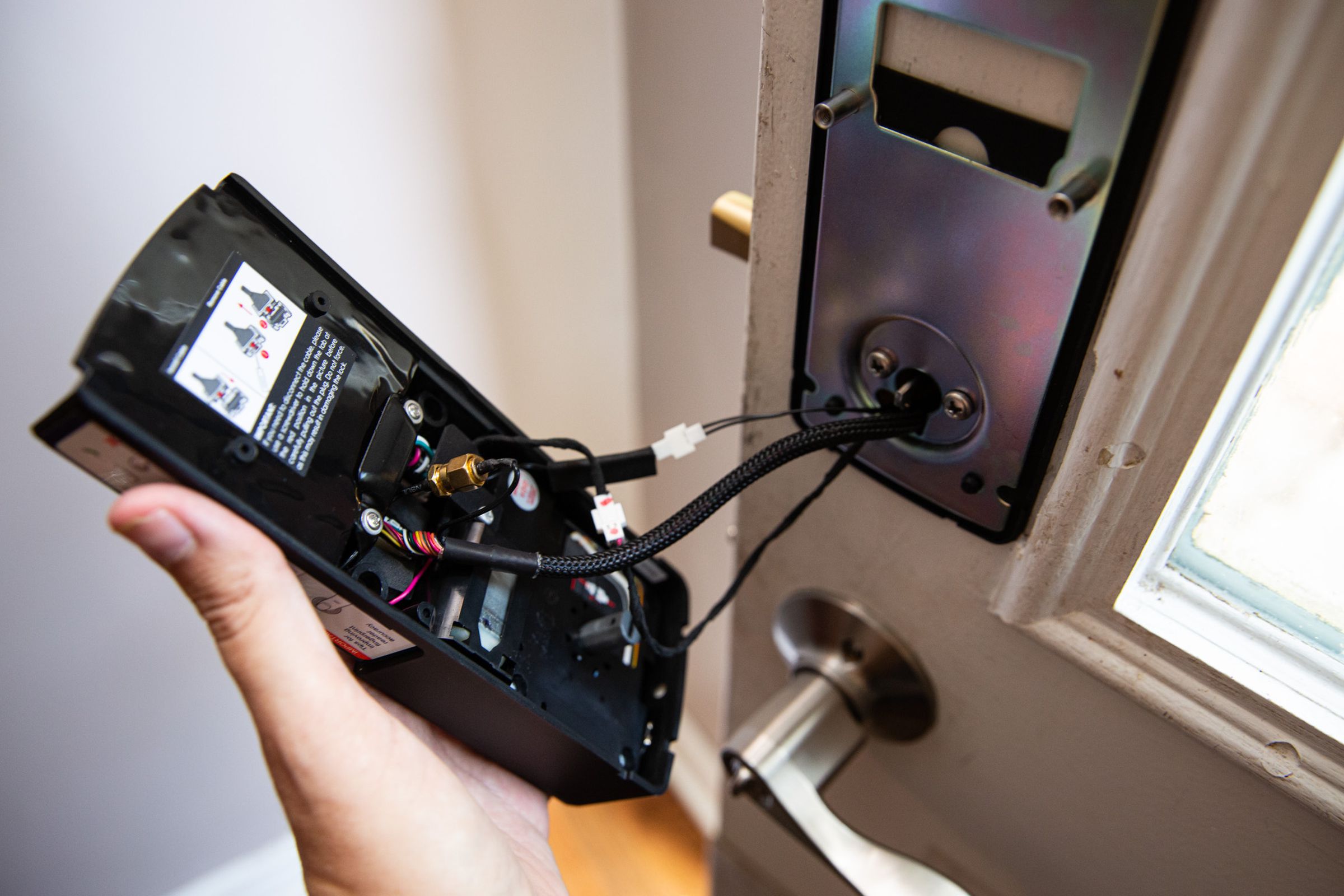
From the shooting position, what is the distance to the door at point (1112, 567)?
25 centimetres

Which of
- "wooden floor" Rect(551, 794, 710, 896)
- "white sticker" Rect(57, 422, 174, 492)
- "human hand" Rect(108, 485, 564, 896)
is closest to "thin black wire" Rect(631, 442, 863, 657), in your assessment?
"human hand" Rect(108, 485, 564, 896)

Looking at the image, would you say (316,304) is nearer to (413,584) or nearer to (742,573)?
(413,584)

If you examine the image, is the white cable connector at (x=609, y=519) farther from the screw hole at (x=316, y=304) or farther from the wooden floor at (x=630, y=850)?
the wooden floor at (x=630, y=850)

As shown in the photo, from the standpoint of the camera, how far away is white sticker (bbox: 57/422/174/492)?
261 millimetres

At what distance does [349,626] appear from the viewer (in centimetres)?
35

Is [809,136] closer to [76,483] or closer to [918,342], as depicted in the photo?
[918,342]

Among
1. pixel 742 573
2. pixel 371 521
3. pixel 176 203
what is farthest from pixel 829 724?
pixel 176 203

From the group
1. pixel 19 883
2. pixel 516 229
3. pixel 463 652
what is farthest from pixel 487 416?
pixel 19 883

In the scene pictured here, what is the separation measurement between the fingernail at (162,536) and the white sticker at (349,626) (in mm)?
50

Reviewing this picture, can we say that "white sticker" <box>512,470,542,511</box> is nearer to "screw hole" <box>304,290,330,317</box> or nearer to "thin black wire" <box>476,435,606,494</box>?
"thin black wire" <box>476,435,606,494</box>

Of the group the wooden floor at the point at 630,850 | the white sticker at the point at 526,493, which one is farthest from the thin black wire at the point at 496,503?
the wooden floor at the point at 630,850

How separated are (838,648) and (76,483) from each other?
548mm

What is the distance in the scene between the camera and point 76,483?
1.86ft

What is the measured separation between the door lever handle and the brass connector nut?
0.26 m
